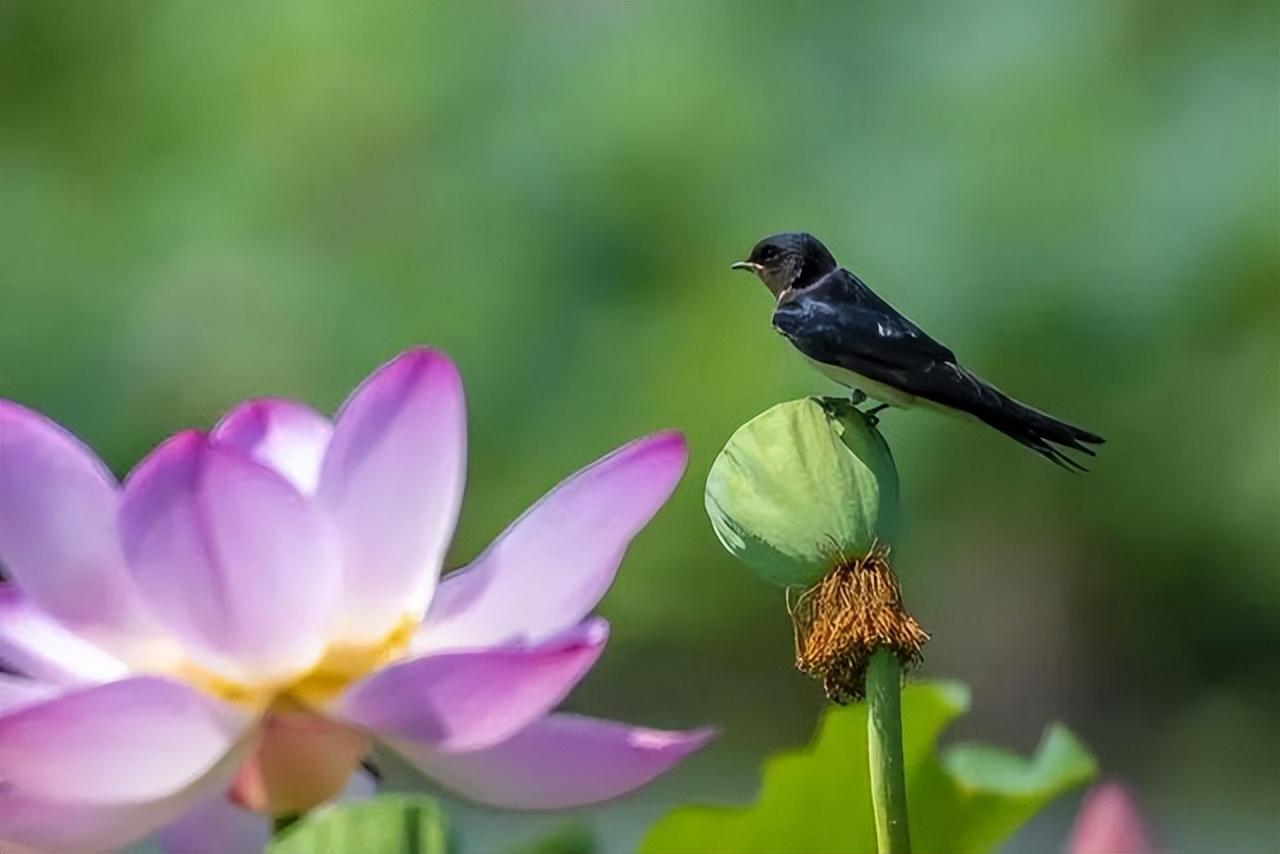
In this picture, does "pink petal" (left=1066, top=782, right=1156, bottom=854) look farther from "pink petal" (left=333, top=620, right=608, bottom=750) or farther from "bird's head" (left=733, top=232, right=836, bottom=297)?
"bird's head" (left=733, top=232, right=836, bottom=297)

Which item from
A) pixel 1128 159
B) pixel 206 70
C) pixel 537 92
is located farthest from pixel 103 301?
pixel 1128 159

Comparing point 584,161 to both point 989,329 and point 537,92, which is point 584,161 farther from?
point 989,329

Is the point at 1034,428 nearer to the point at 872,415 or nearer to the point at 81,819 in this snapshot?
the point at 872,415

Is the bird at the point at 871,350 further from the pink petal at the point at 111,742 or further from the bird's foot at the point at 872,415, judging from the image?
the pink petal at the point at 111,742

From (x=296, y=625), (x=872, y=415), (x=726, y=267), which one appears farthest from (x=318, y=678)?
(x=726, y=267)

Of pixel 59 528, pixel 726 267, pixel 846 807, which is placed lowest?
pixel 726 267

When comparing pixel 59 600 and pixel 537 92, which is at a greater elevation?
pixel 59 600
